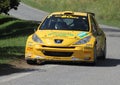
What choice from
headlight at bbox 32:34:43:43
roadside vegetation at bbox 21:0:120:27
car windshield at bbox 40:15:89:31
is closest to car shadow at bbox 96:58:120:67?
car windshield at bbox 40:15:89:31

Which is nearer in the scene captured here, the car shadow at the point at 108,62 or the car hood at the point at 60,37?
the car hood at the point at 60,37

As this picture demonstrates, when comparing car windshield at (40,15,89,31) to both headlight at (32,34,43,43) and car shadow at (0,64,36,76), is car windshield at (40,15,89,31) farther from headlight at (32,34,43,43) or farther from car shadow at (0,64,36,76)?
car shadow at (0,64,36,76)

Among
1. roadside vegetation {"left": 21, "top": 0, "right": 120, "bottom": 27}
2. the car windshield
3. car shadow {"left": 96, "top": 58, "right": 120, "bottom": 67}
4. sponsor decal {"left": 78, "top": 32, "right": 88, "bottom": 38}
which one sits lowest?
roadside vegetation {"left": 21, "top": 0, "right": 120, "bottom": 27}

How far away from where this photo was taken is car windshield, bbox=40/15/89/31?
57.4 feet

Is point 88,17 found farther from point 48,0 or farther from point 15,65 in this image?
point 48,0

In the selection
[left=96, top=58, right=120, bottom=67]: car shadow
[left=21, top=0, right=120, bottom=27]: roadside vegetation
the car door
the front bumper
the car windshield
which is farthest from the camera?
[left=21, top=0, right=120, bottom=27]: roadside vegetation

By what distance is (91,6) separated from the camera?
208 ft

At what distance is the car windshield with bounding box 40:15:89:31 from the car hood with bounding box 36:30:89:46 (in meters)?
0.53

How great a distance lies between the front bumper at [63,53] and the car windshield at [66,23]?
1.37 meters

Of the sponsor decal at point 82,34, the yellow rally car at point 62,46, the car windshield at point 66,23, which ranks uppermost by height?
the car windshield at point 66,23

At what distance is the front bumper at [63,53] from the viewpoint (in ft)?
52.9

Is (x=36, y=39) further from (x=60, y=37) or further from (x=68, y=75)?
(x=68, y=75)

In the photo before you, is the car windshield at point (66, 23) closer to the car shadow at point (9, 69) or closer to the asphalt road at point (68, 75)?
the asphalt road at point (68, 75)

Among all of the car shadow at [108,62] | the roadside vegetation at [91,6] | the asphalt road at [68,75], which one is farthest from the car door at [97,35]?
the roadside vegetation at [91,6]
